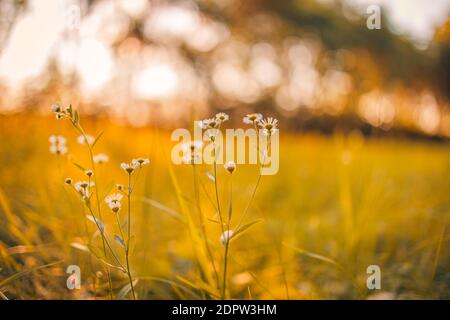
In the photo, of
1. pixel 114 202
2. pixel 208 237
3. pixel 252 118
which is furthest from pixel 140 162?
pixel 208 237

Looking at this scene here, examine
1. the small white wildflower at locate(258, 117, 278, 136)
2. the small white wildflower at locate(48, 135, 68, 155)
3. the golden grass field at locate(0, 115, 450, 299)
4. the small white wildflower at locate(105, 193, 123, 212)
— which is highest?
the small white wildflower at locate(258, 117, 278, 136)

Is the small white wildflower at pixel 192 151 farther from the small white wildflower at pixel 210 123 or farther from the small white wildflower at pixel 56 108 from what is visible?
the small white wildflower at pixel 56 108

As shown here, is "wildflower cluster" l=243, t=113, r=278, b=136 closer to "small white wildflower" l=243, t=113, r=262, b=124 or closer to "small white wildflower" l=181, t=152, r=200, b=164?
"small white wildflower" l=243, t=113, r=262, b=124

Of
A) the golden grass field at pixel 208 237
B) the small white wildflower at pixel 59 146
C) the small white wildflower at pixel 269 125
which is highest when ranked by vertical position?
the small white wildflower at pixel 269 125

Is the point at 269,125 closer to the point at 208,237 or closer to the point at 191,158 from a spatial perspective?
the point at 191,158

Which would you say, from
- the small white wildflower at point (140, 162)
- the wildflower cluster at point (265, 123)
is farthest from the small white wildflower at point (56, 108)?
the wildflower cluster at point (265, 123)

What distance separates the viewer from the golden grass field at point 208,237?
90 centimetres

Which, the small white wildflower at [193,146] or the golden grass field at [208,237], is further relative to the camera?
the golden grass field at [208,237]

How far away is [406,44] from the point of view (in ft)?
32.6

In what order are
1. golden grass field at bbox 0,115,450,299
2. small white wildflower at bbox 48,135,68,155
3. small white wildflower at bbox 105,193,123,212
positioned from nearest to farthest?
small white wildflower at bbox 105,193,123,212 → small white wildflower at bbox 48,135,68,155 → golden grass field at bbox 0,115,450,299

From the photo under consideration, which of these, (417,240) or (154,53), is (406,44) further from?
(417,240)

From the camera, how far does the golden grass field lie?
0.90 metres

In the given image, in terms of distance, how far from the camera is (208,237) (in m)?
1.21

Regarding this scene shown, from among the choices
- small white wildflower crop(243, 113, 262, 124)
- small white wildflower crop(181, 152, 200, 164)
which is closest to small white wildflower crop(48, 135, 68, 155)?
small white wildflower crop(181, 152, 200, 164)
